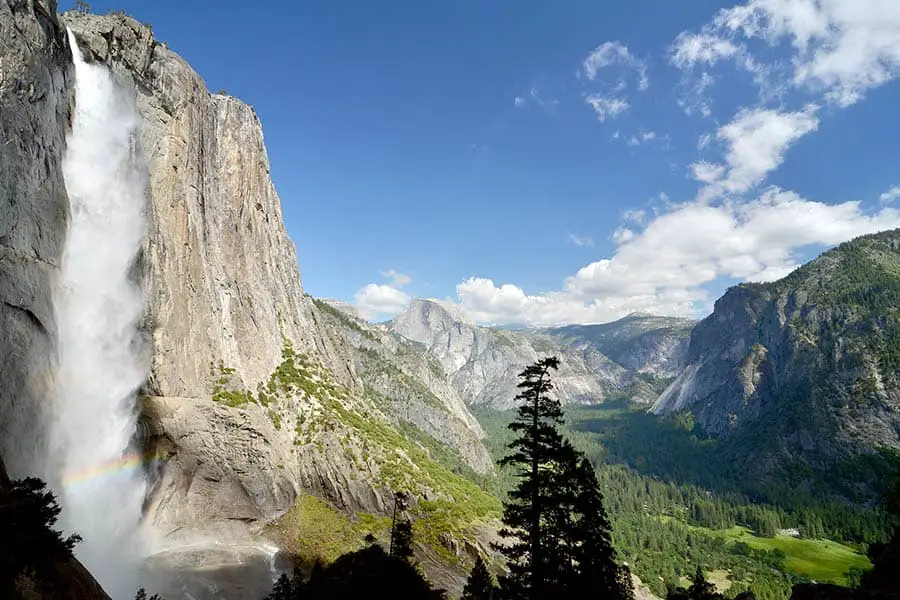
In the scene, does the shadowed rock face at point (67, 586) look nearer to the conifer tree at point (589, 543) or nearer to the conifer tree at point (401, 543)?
the conifer tree at point (589, 543)

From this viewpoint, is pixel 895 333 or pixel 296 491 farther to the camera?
pixel 895 333

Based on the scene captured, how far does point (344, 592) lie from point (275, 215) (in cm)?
7937

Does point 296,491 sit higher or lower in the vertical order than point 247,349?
lower

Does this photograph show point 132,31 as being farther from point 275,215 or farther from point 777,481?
point 777,481

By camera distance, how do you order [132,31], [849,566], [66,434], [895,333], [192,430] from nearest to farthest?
[66,434], [192,430], [132,31], [849,566], [895,333]

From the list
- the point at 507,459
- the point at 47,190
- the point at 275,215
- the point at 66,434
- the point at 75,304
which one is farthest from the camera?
the point at 275,215

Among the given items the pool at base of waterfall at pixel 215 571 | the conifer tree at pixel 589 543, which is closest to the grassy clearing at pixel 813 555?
the conifer tree at pixel 589 543

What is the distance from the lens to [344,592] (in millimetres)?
20812

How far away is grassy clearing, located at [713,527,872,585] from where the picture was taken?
4525 inches

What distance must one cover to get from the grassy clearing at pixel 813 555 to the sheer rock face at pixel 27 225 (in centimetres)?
14476

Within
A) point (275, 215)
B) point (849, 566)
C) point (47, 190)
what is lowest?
point (849, 566)

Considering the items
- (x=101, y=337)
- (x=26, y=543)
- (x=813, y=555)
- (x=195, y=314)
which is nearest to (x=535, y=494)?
(x=26, y=543)

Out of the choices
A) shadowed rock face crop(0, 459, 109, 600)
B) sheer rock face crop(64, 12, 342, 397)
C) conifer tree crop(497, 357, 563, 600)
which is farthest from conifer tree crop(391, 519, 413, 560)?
sheer rock face crop(64, 12, 342, 397)

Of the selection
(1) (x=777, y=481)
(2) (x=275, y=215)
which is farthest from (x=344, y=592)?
(1) (x=777, y=481)
